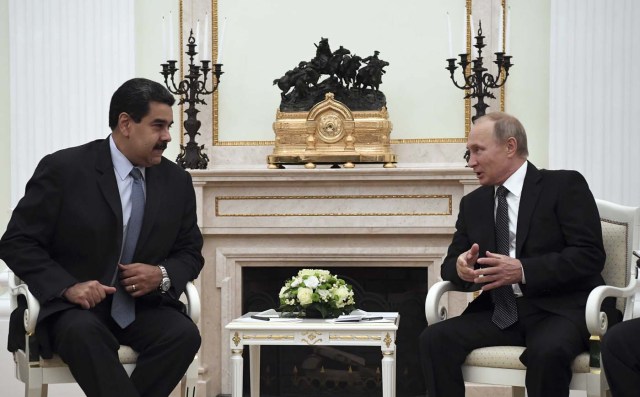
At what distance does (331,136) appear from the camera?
18.7 feet

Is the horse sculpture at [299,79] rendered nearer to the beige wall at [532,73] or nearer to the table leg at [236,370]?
the beige wall at [532,73]

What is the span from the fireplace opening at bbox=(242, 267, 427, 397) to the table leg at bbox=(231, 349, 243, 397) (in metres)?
1.50

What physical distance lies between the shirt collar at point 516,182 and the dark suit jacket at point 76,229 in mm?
1261

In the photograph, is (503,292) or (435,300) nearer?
(503,292)

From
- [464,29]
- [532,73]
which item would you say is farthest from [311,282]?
[532,73]

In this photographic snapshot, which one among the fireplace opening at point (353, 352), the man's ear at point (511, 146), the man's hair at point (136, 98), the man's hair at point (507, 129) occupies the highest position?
the man's hair at point (136, 98)

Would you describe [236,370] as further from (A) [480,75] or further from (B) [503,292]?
(A) [480,75]

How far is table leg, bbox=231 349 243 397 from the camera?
432cm

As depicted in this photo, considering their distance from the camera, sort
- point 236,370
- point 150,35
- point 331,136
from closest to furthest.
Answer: point 236,370, point 331,136, point 150,35

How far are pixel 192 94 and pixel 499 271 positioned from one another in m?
2.44

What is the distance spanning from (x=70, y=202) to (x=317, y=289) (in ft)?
3.84

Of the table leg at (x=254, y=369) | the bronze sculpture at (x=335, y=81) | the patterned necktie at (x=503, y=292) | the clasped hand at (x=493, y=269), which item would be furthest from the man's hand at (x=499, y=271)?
the bronze sculpture at (x=335, y=81)

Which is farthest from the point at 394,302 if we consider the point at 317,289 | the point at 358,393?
the point at 317,289

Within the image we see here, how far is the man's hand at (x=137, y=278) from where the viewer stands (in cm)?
369
